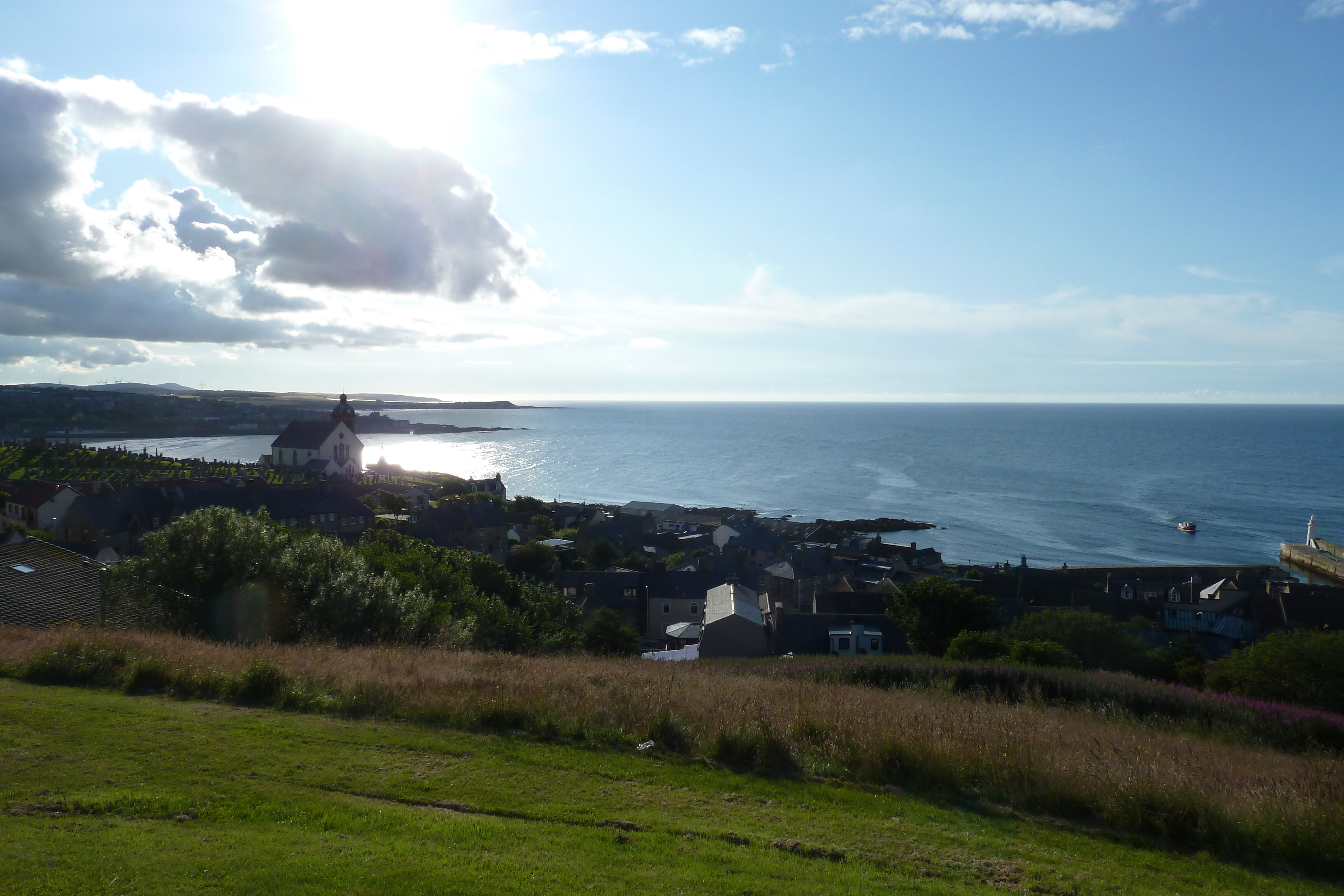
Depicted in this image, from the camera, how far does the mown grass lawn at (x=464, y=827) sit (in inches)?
217

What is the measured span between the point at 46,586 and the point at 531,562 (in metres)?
34.1

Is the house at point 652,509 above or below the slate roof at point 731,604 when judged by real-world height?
below

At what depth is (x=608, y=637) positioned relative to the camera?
3098 centimetres

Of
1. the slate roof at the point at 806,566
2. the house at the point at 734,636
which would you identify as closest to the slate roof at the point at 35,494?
the house at the point at 734,636

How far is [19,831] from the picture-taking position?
19.0ft

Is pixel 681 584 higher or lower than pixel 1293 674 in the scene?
lower

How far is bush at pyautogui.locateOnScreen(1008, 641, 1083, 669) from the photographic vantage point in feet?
73.0

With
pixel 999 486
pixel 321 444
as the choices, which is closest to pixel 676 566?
pixel 321 444

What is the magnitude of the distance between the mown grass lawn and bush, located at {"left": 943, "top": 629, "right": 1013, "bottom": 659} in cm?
1739

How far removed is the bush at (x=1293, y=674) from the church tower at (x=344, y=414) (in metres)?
94.1

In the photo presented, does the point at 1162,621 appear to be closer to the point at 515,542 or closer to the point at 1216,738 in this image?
the point at 1216,738

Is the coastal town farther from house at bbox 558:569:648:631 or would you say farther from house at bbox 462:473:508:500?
house at bbox 462:473:508:500

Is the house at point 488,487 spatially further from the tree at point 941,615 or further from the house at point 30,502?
the tree at point 941,615

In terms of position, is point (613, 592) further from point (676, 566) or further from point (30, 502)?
point (30, 502)
